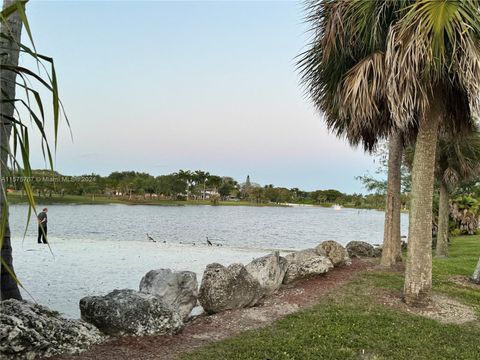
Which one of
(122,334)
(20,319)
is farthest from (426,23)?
(20,319)

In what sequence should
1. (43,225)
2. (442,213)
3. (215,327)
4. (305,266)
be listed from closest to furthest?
(43,225) → (215,327) → (305,266) → (442,213)

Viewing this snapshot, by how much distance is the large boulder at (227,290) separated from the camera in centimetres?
735

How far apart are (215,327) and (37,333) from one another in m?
2.73

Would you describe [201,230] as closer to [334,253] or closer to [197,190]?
[334,253]

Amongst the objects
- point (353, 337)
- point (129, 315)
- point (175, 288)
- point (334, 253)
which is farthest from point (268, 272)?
point (129, 315)

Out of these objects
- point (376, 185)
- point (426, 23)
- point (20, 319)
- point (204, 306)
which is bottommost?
point (204, 306)

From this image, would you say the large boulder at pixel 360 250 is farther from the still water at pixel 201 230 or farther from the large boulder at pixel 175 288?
the large boulder at pixel 175 288

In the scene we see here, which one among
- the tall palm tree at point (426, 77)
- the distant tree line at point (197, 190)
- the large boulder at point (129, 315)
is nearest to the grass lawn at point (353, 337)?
the large boulder at point (129, 315)

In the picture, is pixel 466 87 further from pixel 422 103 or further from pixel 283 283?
pixel 283 283

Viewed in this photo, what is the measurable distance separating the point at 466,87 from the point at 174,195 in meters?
136

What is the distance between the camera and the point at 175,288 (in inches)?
292

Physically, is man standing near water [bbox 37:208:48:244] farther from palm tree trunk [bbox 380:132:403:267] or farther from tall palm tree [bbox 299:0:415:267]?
palm tree trunk [bbox 380:132:403:267]

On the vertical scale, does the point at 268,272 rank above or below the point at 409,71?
below

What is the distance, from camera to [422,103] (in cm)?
694
